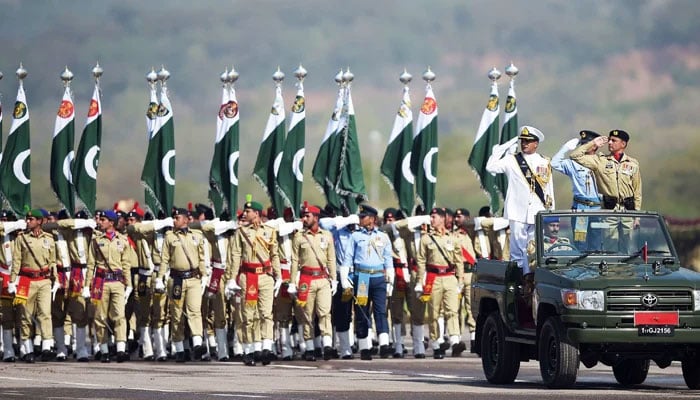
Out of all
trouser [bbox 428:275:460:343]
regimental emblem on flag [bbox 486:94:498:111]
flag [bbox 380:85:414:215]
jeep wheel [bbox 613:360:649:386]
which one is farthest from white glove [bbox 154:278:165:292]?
jeep wheel [bbox 613:360:649:386]

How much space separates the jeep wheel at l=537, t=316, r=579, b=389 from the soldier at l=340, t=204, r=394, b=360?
886 centimetres

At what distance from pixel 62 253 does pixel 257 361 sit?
461 centimetres

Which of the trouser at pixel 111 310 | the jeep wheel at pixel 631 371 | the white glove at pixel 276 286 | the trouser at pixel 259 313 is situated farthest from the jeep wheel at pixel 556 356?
the trouser at pixel 111 310

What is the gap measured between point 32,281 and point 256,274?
13.9ft

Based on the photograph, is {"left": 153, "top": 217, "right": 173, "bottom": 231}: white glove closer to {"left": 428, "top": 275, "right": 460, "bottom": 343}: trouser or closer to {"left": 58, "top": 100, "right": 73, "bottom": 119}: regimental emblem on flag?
{"left": 58, "top": 100, "right": 73, "bottom": 119}: regimental emblem on flag

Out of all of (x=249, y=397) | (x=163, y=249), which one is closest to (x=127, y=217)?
(x=163, y=249)

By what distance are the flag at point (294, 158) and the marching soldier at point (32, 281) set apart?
13.5 ft

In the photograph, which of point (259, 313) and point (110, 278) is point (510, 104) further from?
point (110, 278)

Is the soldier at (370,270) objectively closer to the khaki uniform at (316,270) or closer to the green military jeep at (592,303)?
the khaki uniform at (316,270)

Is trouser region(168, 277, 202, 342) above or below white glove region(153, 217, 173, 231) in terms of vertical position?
below

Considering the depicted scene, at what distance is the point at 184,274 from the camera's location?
25.7 meters

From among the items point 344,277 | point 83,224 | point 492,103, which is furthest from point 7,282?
point 492,103

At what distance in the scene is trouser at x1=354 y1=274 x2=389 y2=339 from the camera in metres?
26.2

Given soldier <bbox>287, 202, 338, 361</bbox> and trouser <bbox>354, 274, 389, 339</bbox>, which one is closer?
soldier <bbox>287, 202, 338, 361</bbox>
